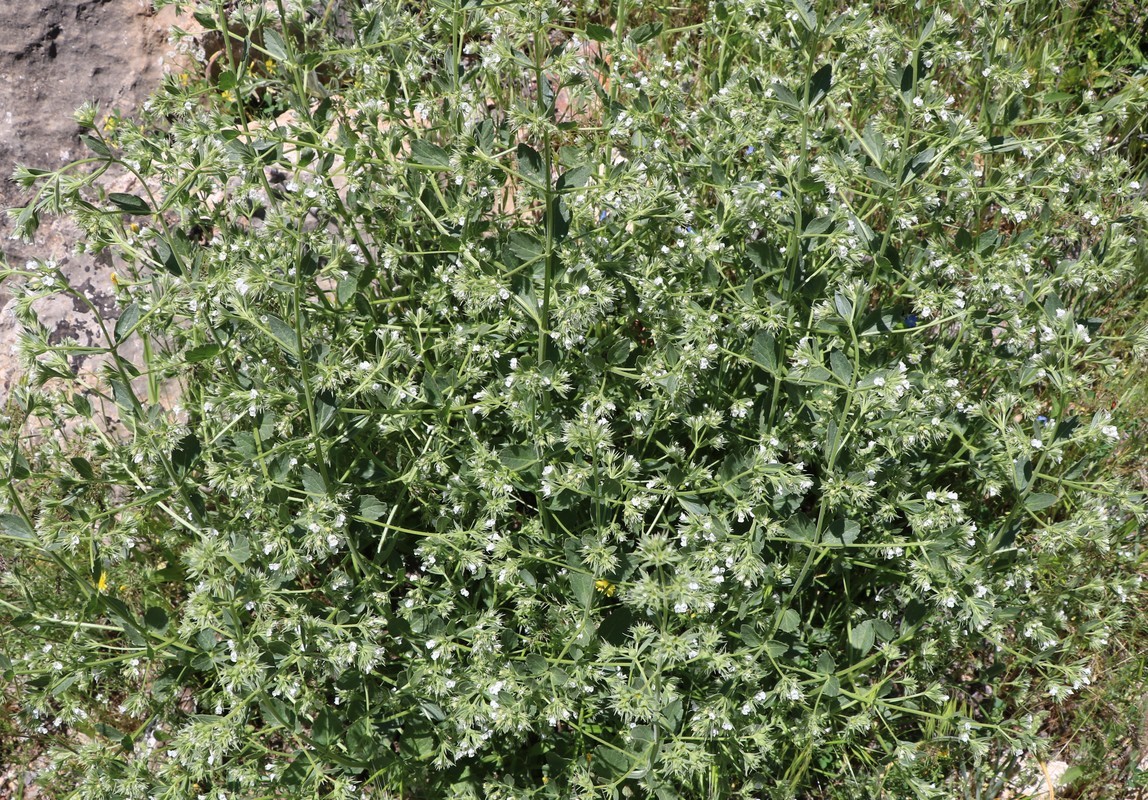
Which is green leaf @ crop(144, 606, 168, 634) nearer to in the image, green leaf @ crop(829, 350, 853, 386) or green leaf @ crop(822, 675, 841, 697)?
green leaf @ crop(822, 675, 841, 697)

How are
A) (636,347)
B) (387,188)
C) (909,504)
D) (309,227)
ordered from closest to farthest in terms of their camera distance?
1. (909,504)
2. (387,188)
3. (636,347)
4. (309,227)

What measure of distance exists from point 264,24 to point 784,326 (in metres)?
1.96

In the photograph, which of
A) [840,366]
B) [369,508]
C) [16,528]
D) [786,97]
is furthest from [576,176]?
[16,528]

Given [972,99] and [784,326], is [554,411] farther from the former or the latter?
[972,99]

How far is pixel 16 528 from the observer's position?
265 centimetres

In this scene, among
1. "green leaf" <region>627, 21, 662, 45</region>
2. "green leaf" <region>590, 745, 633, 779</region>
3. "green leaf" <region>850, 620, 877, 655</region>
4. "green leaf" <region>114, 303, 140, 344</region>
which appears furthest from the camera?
"green leaf" <region>627, 21, 662, 45</region>

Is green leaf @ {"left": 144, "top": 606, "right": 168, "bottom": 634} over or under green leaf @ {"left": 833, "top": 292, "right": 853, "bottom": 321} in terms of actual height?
under

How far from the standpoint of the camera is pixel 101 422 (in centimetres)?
421

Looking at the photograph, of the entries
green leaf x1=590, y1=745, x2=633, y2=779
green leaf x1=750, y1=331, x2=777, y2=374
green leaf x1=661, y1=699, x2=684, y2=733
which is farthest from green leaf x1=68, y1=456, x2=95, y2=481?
green leaf x1=750, y1=331, x2=777, y2=374

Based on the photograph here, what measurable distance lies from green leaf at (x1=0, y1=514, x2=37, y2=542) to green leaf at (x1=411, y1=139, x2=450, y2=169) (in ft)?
5.22

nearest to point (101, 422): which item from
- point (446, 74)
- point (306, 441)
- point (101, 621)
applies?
point (101, 621)

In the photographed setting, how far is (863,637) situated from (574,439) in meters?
1.17

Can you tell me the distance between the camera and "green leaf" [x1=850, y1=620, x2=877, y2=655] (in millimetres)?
2945

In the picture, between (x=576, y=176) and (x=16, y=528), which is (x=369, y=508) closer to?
(x=16, y=528)
